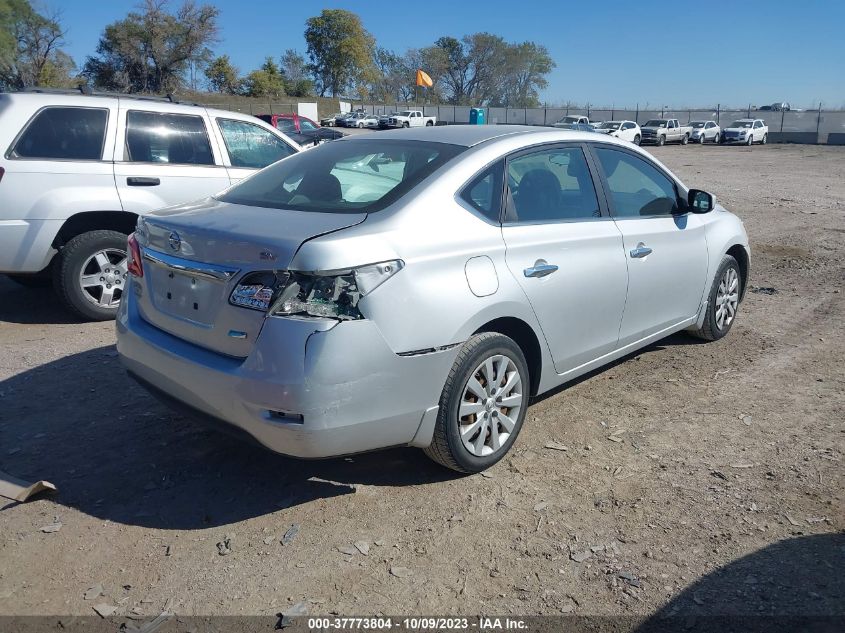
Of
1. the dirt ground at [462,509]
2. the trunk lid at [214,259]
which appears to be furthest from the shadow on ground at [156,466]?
the trunk lid at [214,259]

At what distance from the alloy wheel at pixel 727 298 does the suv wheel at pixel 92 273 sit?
4.88 m

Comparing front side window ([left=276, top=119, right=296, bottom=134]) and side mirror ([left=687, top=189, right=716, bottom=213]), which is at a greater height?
front side window ([left=276, top=119, right=296, bottom=134])

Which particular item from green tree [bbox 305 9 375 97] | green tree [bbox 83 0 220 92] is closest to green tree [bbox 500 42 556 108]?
green tree [bbox 305 9 375 97]

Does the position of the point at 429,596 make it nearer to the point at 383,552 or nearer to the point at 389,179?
the point at 383,552

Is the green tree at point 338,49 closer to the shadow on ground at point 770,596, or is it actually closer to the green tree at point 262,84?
the green tree at point 262,84

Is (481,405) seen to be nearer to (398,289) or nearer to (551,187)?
(398,289)

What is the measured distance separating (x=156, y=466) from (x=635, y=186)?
3.44m

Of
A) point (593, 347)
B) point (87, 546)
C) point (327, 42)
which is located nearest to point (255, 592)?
point (87, 546)

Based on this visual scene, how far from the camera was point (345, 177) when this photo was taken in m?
3.99

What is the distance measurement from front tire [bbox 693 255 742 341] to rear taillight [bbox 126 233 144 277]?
404 cm

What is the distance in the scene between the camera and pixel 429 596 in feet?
9.29

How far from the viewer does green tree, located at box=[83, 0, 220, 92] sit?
67562 mm

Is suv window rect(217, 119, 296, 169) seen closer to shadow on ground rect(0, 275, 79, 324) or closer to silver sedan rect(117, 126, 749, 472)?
shadow on ground rect(0, 275, 79, 324)

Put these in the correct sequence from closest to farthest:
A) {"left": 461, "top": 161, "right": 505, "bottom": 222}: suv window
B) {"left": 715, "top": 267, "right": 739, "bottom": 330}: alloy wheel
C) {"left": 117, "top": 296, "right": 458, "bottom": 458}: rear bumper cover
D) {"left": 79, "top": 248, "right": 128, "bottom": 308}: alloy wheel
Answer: {"left": 117, "top": 296, "right": 458, "bottom": 458}: rear bumper cover < {"left": 461, "top": 161, "right": 505, "bottom": 222}: suv window < {"left": 715, "top": 267, "right": 739, "bottom": 330}: alloy wheel < {"left": 79, "top": 248, "right": 128, "bottom": 308}: alloy wheel
